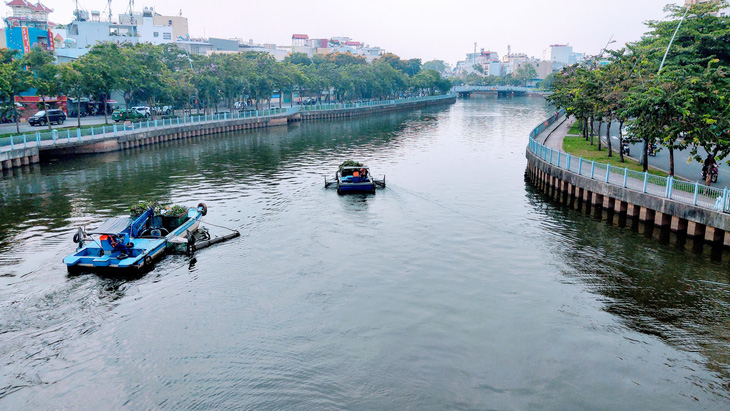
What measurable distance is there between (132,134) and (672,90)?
5856cm

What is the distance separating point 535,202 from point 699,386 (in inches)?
942

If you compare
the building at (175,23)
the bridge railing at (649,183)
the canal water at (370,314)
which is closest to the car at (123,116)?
the canal water at (370,314)

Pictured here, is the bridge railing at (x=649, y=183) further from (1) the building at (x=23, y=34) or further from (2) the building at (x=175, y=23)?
(2) the building at (x=175, y=23)

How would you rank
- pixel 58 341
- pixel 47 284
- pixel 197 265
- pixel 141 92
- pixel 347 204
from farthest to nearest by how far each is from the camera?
pixel 141 92 < pixel 347 204 < pixel 197 265 < pixel 47 284 < pixel 58 341

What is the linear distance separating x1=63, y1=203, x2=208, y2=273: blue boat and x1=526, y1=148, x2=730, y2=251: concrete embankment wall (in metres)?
25.6

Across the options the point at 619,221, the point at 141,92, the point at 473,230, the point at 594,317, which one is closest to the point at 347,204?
the point at 473,230

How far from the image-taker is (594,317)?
2053 centimetres

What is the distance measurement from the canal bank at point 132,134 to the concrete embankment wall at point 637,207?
48.6 metres

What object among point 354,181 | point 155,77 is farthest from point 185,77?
point 354,181

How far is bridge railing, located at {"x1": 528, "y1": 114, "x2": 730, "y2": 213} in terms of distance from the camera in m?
27.5

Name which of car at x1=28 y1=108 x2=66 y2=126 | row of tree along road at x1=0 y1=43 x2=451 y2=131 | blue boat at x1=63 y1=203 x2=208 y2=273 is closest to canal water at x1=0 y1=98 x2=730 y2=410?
blue boat at x1=63 y1=203 x2=208 y2=273

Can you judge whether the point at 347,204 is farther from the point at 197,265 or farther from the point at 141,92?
the point at 141,92

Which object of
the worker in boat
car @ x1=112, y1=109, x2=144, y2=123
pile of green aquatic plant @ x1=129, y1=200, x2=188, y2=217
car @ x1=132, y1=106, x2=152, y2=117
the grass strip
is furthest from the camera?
car @ x1=132, y1=106, x2=152, y2=117

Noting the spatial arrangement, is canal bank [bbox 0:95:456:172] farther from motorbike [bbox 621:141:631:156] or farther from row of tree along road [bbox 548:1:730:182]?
motorbike [bbox 621:141:631:156]
